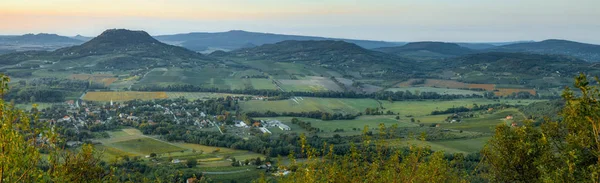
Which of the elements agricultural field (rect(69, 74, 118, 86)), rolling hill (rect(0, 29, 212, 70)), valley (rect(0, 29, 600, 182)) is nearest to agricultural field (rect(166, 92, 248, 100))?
valley (rect(0, 29, 600, 182))

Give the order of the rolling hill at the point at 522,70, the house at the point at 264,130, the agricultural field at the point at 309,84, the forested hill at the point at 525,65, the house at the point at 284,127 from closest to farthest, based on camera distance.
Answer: the house at the point at 264,130
the house at the point at 284,127
the agricultural field at the point at 309,84
the rolling hill at the point at 522,70
the forested hill at the point at 525,65

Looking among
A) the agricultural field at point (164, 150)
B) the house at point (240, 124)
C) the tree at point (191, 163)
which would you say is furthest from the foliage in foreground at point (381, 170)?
the house at point (240, 124)

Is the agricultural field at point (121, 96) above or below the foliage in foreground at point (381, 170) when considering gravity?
below

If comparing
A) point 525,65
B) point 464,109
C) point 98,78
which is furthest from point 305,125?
point 525,65

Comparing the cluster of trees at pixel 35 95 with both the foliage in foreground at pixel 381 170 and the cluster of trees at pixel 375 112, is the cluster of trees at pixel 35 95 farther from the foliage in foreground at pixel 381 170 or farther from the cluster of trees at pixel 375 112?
the foliage in foreground at pixel 381 170

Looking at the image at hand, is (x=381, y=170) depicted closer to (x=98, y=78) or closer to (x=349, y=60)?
(x=98, y=78)

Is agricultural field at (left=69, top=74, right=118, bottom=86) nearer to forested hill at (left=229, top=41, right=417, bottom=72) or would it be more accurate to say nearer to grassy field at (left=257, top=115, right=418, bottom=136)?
grassy field at (left=257, top=115, right=418, bottom=136)

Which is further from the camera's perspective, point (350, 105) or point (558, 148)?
point (350, 105)

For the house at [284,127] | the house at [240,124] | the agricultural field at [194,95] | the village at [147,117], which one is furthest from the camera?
the agricultural field at [194,95]
